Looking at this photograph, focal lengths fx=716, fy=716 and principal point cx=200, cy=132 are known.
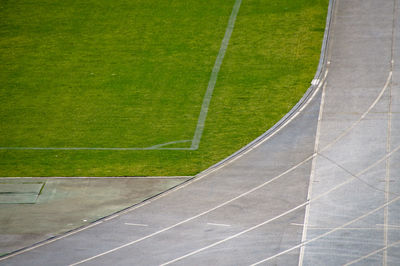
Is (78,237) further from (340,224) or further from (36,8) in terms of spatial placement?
(36,8)

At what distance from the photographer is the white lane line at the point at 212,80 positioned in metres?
28.7

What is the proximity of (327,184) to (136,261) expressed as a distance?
7316 millimetres

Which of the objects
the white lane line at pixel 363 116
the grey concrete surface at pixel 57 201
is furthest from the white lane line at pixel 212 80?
the white lane line at pixel 363 116

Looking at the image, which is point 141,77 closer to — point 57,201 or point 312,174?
point 57,201

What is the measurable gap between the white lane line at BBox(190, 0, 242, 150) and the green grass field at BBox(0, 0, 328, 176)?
0.23m

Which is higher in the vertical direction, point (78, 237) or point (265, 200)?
point (78, 237)

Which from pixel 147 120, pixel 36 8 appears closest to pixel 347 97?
pixel 147 120

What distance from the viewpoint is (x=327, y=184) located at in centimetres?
2480

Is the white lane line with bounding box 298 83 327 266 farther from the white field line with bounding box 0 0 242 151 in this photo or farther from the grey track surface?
the white field line with bounding box 0 0 242 151

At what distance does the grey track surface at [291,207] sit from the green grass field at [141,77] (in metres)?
1.66

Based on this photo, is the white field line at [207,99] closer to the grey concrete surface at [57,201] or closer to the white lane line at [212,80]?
the white lane line at [212,80]

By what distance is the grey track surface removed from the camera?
21.8 metres

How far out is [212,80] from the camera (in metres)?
32.3

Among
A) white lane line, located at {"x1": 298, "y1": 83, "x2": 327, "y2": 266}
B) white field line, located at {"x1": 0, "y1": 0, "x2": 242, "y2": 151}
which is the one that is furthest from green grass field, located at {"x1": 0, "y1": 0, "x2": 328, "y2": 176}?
white lane line, located at {"x1": 298, "y1": 83, "x2": 327, "y2": 266}
